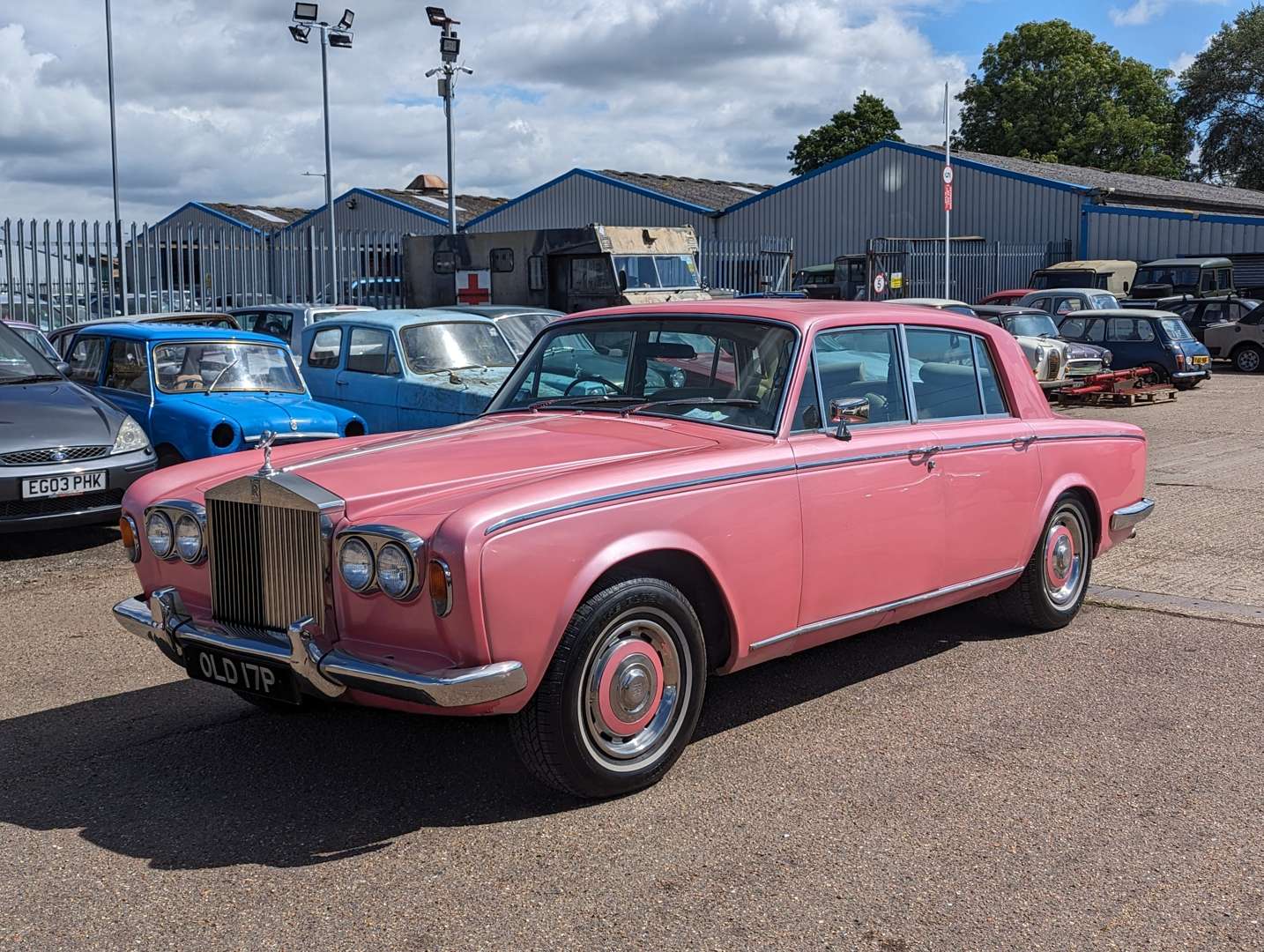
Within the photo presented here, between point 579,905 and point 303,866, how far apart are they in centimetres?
84

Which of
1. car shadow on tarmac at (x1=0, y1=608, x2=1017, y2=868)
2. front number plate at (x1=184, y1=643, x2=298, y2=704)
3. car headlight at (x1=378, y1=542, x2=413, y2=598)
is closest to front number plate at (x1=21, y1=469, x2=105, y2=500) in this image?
car shadow on tarmac at (x1=0, y1=608, x2=1017, y2=868)

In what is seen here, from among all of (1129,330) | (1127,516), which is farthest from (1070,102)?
(1127,516)

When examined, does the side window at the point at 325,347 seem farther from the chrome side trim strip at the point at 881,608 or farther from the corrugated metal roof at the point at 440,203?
the corrugated metal roof at the point at 440,203

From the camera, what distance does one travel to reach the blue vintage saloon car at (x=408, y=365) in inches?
427

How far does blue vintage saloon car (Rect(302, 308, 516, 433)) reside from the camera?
1085cm

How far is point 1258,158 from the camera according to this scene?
65.8 meters

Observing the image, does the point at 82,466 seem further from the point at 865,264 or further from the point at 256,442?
the point at 865,264

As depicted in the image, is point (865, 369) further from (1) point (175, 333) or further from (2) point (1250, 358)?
(2) point (1250, 358)

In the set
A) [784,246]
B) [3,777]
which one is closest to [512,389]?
[3,777]

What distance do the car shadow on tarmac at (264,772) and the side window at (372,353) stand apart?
6.09 meters

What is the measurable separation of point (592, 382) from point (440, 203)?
165 feet

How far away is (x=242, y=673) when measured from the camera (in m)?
4.16

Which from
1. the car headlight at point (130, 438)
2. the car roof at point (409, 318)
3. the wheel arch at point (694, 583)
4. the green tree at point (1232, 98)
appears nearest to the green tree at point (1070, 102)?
the green tree at point (1232, 98)

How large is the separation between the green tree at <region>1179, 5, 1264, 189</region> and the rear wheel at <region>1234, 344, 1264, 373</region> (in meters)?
45.6
